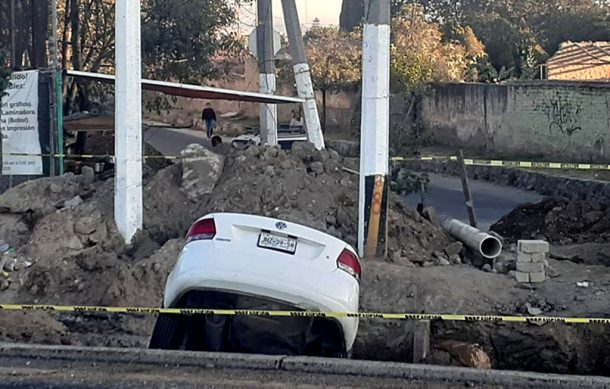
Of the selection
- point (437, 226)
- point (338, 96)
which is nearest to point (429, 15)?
point (338, 96)

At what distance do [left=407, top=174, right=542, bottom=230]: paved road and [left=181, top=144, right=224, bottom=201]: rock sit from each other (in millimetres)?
5779

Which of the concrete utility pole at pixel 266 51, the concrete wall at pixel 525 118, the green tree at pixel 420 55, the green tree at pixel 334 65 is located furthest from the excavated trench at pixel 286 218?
the green tree at pixel 334 65

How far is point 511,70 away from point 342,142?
767cm

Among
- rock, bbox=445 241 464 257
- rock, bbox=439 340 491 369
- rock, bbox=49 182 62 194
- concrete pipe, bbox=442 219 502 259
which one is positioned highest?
rock, bbox=49 182 62 194

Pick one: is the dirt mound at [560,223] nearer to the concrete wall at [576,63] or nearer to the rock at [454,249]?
the rock at [454,249]

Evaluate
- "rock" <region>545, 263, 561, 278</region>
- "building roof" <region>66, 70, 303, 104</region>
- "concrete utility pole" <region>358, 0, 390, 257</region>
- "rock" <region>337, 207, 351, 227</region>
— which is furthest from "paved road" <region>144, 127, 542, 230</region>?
"concrete utility pole" <region>358, 0, 390, 257</region>

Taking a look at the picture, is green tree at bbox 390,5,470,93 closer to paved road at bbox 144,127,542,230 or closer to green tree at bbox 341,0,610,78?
green tree at bbox 341,0,610,78

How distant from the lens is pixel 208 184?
1165 centimetres

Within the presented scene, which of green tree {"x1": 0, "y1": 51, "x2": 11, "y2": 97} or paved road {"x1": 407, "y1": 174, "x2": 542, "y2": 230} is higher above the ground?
green tree {"x1": 0, "y1": 51, "x2": 11, "y2": 97}

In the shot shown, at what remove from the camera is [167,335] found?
22.3 ft

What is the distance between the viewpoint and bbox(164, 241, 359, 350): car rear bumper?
6.06 meters

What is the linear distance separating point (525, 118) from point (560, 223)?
42.2 feet

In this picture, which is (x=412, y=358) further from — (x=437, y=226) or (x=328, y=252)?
(x=437, y=226)

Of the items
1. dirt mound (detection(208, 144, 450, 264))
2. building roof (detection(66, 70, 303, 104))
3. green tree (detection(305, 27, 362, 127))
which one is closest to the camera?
dirt mound (detection(208, 144, 450, 264))
